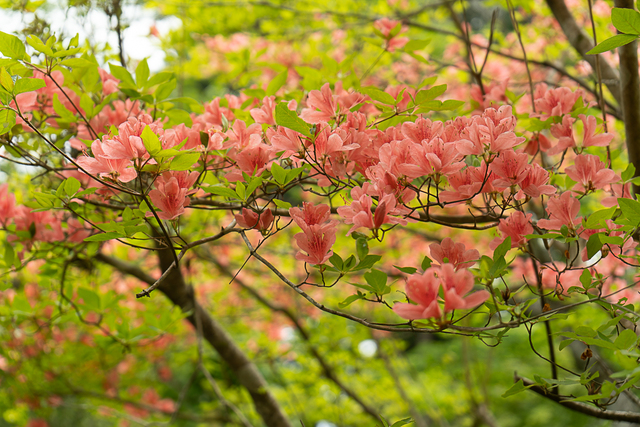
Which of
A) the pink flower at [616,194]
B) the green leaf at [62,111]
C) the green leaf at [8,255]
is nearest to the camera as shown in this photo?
the pink flower at [616,194]

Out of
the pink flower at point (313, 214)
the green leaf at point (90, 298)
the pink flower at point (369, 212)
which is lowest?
the pink flower at point (369, 212)

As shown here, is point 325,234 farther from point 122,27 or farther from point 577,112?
point 122,27

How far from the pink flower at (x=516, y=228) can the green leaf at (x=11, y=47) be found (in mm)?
976

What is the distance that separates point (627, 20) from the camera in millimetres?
660

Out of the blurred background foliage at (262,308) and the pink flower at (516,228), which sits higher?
the blurred background foliage at (262,308)

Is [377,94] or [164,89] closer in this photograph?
[377,94]

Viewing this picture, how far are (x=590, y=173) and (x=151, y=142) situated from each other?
0.82 m

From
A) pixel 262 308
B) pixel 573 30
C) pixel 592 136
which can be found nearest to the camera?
pixel 592 136

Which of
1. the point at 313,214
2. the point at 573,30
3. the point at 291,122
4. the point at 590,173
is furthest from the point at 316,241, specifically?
the point at 573,30

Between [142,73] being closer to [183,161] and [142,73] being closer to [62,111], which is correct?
[62,111]

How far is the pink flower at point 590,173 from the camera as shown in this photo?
84 centimetres

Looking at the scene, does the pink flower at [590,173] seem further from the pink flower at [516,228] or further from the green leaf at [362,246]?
the green leaf at [362,246]

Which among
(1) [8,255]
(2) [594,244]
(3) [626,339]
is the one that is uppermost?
(1) [8,255]

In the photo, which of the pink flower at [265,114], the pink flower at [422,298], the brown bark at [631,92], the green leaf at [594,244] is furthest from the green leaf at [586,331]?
the pink flower at [265,114]
